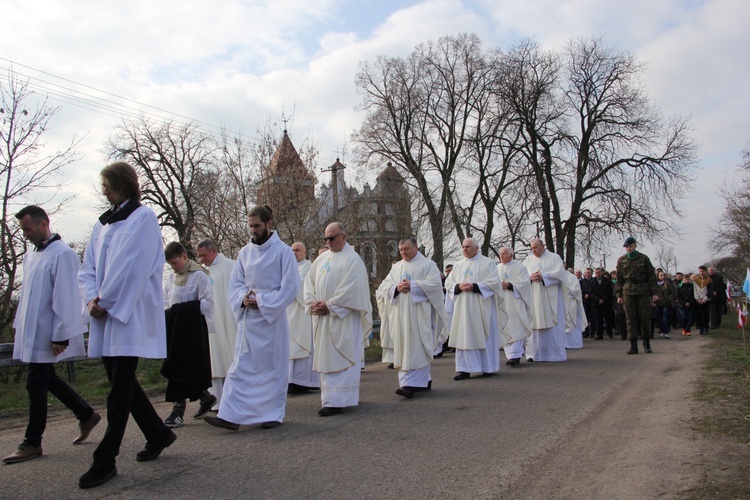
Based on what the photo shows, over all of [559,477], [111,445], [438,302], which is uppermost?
[438,302]

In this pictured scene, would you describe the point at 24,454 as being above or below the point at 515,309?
Result: below

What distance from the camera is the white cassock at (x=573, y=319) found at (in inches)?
614

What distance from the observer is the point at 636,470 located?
4.54 metres

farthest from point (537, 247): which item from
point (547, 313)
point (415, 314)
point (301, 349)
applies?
point (301, 349)

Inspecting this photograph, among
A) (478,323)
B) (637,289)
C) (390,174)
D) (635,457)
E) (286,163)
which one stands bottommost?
(635,457)

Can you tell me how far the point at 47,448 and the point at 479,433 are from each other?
376 centimetres

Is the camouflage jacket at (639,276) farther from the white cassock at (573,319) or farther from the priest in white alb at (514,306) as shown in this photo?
the white cassock at (573,319)

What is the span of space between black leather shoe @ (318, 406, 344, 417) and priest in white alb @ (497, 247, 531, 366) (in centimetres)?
523

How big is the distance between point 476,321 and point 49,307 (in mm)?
6546

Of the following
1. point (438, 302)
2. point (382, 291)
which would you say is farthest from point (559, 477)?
point (382, 291)

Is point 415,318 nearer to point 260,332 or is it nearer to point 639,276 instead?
point 260,332

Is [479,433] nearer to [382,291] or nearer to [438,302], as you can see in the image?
[438,302]

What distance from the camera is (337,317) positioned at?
7.54m

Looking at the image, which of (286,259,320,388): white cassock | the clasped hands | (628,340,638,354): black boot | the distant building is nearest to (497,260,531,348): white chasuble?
(628,340,638,354): black boot
